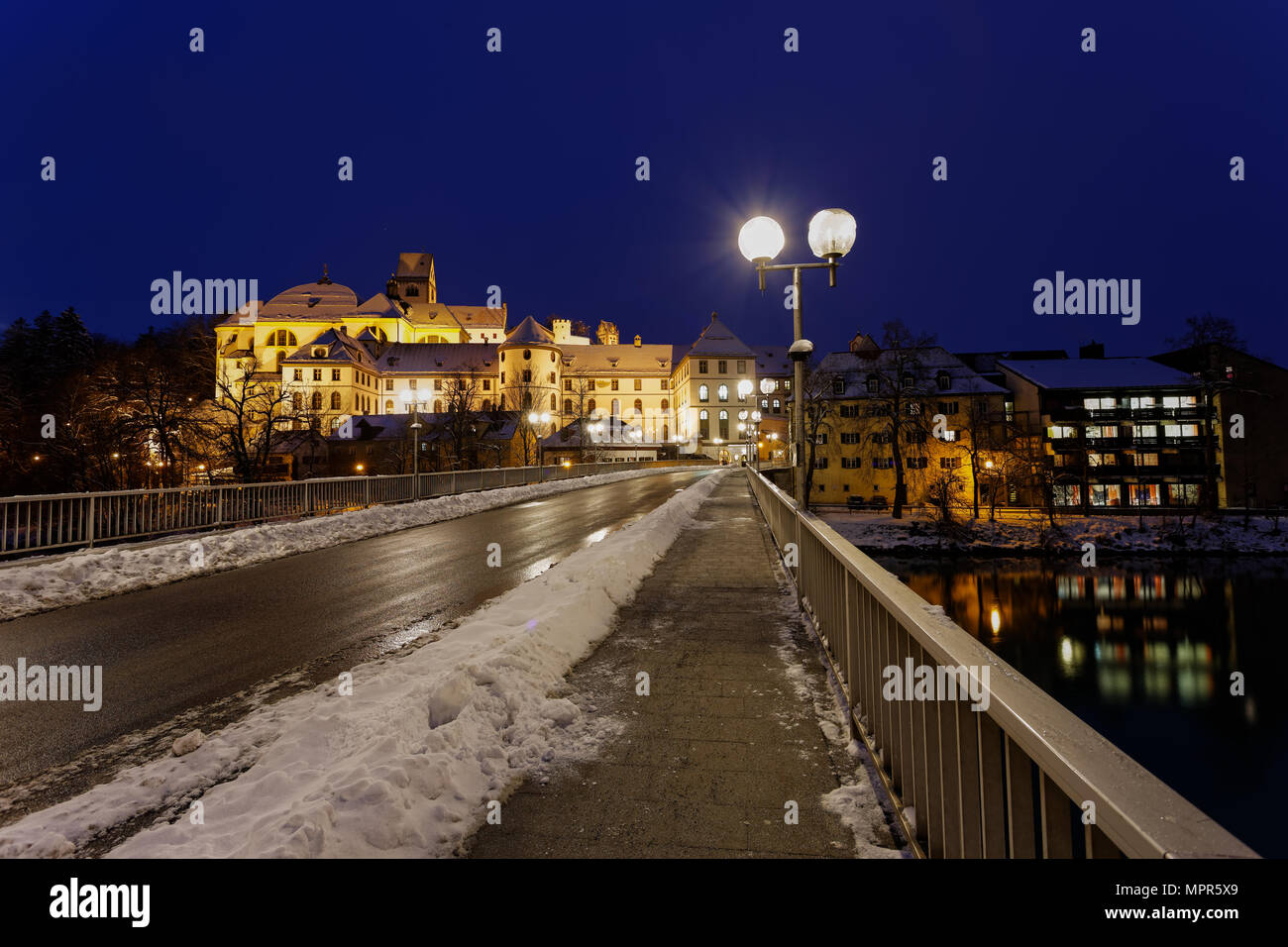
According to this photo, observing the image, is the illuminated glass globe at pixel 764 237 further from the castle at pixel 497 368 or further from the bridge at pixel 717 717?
the castle at pixel 497 368

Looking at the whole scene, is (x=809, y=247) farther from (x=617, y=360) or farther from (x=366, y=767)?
(x=617, y=360)

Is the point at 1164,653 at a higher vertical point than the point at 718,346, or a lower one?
lower

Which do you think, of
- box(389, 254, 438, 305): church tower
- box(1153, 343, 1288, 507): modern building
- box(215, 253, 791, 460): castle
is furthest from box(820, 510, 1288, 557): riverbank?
box(389, 254, 438, 305): church tower

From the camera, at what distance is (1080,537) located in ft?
140

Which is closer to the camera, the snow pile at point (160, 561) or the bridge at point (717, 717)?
the bridge at point (717, 717)

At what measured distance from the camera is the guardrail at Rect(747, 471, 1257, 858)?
114 centimetres

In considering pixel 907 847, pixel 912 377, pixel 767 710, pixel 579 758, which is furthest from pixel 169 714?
pixel 912 377

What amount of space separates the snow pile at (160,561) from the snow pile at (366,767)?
6.20 m

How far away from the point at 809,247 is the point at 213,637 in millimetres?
8614

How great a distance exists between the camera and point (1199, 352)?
49656 millimetres

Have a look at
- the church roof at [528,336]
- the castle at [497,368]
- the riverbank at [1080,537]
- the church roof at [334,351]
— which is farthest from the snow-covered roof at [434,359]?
the riverbank at [1080,537]

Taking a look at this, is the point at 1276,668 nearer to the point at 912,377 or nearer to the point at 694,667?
the point at 912,377

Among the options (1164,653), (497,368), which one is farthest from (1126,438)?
(497,368)

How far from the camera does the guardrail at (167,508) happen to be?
10.4 meters
